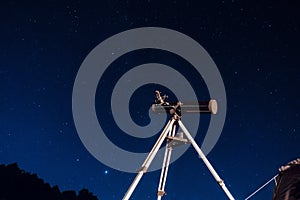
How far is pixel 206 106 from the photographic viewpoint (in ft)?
10.9

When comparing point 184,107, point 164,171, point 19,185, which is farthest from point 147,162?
point 19,185

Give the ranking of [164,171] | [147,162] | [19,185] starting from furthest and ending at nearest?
[19,185]
[164,171]
[147,162]

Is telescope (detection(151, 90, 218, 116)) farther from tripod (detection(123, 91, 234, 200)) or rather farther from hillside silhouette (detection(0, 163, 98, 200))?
hillside silhouette (detection(0, 163, 98, 200))

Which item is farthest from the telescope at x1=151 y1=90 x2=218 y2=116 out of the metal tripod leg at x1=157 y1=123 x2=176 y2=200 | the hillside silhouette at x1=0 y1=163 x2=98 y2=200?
the hillside silhouette at x1=0 y1=163 x2=98 y2=200

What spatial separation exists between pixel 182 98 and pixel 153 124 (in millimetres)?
507

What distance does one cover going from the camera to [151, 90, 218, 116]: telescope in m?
3.32

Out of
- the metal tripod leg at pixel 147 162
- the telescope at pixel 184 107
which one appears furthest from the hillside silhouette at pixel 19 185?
the metal tripod leg at pixel 147 162

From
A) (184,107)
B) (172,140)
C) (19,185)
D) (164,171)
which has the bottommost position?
(164,171)

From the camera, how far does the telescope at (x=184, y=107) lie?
10.9ft

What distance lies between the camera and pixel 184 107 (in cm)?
340

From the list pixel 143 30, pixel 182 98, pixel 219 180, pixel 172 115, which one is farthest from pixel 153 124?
pixel 143 30

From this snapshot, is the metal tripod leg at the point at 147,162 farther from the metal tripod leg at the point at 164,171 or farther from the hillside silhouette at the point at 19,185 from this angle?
the hillside silhouette at the point at 19,185

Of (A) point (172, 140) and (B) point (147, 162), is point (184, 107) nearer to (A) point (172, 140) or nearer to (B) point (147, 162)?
(A) point (172, 140)

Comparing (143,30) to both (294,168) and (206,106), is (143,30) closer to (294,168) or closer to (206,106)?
(206,106)
